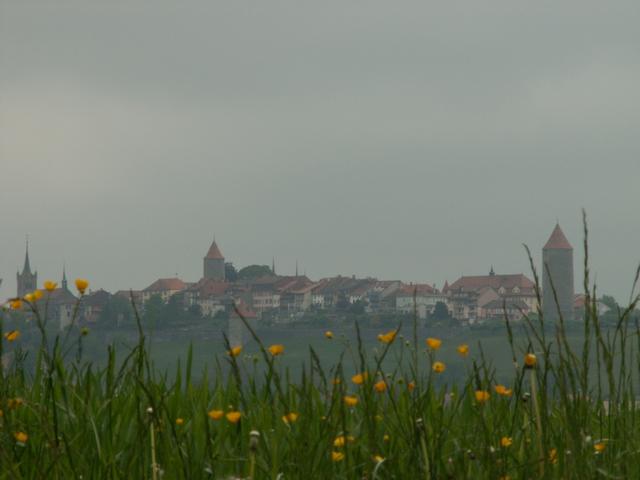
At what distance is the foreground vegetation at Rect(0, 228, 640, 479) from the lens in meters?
2.72

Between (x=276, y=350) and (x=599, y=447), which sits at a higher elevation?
(x=276, y=350)

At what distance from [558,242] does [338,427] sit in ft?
648

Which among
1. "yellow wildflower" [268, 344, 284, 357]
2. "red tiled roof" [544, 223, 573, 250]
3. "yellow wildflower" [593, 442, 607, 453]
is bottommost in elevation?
"yellow wildflower" [593, 442, 607, 453]

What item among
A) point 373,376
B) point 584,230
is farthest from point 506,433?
point 584,230

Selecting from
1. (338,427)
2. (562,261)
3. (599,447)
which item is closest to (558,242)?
(562,261)

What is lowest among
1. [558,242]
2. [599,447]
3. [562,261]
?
[599,447]

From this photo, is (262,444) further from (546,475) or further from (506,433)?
(506,433)

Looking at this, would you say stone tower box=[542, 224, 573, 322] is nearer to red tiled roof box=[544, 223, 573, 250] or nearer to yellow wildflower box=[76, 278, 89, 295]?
red tiled roof box=[544, 223, 573, 250]

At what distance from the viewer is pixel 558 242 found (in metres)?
196

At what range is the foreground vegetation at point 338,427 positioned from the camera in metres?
2.72

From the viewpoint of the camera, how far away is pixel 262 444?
130 inches

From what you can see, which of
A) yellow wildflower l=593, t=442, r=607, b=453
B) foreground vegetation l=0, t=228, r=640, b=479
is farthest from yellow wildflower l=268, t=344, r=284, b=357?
yellow wildflower l=593, t=442, r=607, b=453

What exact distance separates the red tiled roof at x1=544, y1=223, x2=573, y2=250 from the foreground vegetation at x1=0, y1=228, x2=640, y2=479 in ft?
644

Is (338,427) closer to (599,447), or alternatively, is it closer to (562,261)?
(599,447)
